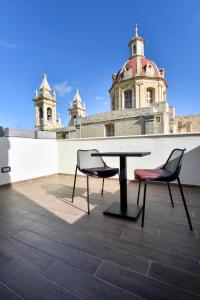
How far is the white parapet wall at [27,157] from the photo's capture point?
10.6ft

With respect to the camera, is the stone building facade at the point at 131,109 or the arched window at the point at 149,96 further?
the arched window at the point at 149,96

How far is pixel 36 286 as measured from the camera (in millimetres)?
858

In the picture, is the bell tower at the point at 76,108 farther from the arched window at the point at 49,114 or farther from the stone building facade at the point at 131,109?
the arched window at the point at 49,114

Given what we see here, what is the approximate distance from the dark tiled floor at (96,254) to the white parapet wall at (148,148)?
Result: 41.6 inches

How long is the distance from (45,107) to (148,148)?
19.3 metres

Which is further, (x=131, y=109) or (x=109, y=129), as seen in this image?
(x=109, y=129)

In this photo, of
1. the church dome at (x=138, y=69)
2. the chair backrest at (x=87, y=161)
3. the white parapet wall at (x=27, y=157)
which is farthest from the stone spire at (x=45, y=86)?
the chair backrest at (x=87, y=161)

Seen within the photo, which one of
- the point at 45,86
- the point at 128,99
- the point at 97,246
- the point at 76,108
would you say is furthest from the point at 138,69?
the point at 97,246

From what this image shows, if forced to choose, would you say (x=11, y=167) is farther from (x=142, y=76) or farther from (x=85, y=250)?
(x=142, y=76)

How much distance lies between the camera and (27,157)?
144 inches

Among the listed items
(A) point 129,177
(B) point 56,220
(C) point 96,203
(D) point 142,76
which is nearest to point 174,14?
(A) point 129,177

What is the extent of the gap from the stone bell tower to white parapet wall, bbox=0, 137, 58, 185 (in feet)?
52.4

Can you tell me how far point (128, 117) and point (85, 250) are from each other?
11.7m

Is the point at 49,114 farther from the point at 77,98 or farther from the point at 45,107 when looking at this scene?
the point at 77,98
